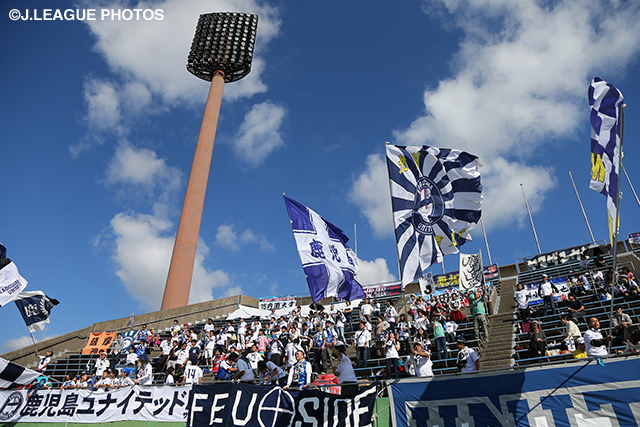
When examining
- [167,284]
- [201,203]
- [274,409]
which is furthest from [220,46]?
[274,409]

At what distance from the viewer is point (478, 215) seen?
10.7 m

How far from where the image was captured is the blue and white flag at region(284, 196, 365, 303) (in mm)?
10000

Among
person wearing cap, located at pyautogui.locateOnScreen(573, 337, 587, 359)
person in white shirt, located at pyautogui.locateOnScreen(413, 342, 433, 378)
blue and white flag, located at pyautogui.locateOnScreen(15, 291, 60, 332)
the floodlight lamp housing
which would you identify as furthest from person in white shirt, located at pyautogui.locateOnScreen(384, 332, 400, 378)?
the floodlight lamp housing

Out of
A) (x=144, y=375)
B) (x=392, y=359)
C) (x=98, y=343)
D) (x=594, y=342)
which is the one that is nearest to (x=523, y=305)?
(x=594, y=342)

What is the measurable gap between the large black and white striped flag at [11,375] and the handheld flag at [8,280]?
1929mm

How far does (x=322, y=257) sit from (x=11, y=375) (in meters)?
10.1

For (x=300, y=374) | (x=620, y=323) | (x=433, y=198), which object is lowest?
(x=300, y=374)

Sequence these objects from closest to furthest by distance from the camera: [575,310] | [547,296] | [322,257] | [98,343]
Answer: [322,257]
[575,310]
[547,296]
[98,343]

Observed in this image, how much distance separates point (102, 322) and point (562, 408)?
32.6 m

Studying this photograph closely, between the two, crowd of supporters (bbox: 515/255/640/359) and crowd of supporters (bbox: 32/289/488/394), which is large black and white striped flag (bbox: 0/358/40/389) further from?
crowd of supporters (bbox: 515/255/640/359)

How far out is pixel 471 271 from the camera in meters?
21.7

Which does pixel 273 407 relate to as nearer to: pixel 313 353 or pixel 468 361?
pixel 468 361

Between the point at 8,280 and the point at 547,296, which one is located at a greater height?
the point at 547,296

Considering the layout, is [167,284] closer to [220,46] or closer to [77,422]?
[77,422]
